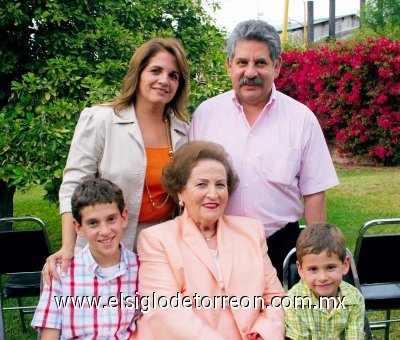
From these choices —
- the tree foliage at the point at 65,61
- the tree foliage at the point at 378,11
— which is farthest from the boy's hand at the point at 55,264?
the tree foliage at the point at 378,11

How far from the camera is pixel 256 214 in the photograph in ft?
10.9

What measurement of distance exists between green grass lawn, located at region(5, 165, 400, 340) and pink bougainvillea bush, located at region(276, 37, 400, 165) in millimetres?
778

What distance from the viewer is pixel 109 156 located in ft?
10.6

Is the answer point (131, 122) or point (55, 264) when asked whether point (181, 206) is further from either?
point (55, 264)

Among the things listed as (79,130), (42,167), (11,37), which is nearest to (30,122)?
(42,167)

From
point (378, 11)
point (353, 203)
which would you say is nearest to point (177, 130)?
point (353, 203)

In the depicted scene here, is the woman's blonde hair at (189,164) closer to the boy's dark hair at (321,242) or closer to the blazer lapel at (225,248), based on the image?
the blazer lapel at (225,248)

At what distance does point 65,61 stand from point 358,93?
911cm

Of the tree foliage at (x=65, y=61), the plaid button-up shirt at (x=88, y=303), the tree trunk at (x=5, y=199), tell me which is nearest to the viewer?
the plaid button-up shirt at (x=88, y=303)

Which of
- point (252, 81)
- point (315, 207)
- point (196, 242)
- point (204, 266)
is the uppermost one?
point (252, 81)

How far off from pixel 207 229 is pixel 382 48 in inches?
407

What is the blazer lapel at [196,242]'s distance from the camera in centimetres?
297

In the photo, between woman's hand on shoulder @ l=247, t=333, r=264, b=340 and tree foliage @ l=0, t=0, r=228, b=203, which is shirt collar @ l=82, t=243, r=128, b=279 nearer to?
woman's hand on shoulder @ l=247, t=333, r=264, b=340

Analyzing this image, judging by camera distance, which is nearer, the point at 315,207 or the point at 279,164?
the point at 279,164
